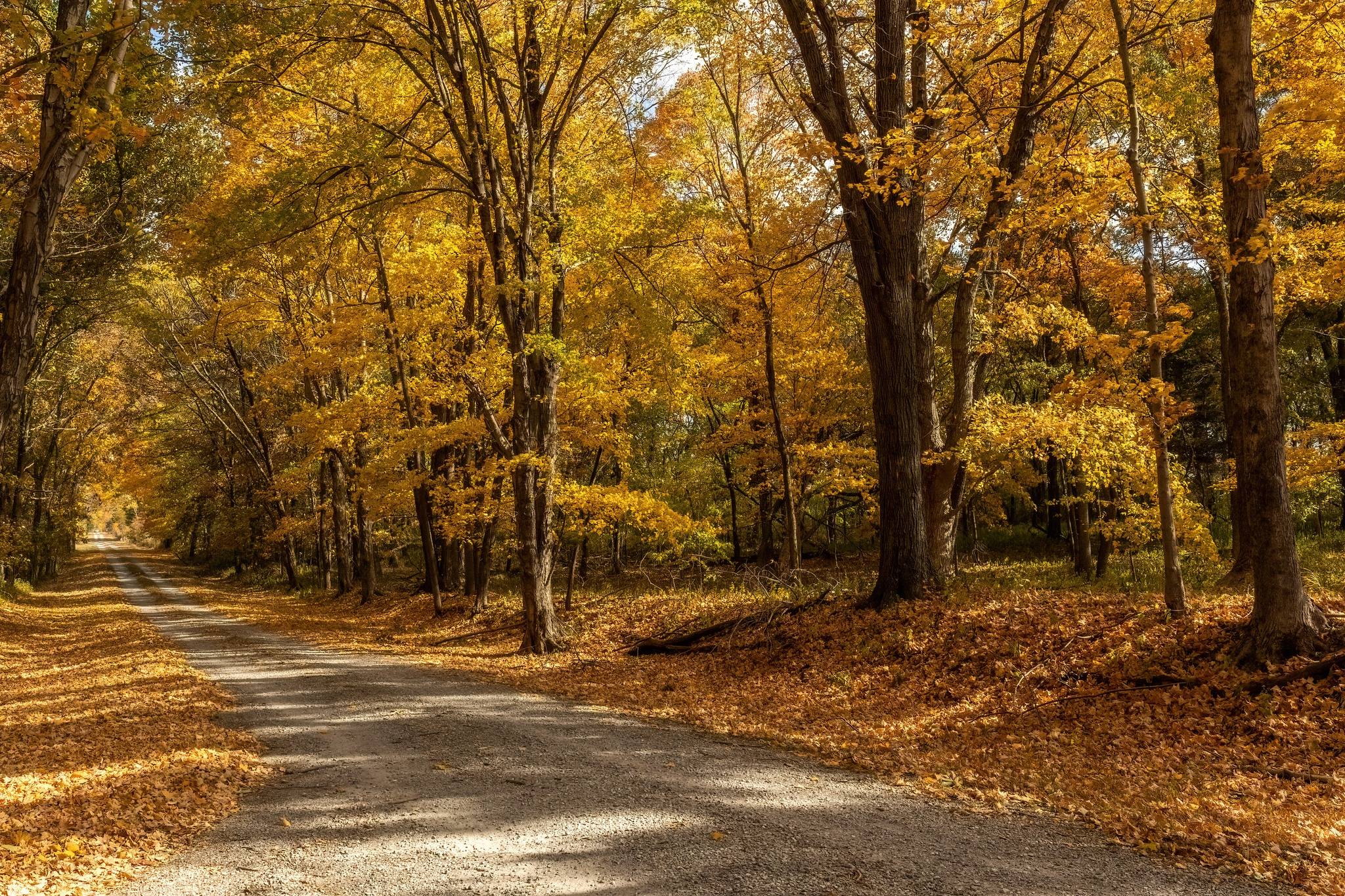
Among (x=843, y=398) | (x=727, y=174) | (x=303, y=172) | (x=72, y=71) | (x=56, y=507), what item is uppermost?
(x=727, y=174)

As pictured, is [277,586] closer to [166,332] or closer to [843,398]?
[166,332]

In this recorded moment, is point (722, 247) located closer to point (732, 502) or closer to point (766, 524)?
point (766, 524)

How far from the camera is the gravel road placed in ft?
14.0

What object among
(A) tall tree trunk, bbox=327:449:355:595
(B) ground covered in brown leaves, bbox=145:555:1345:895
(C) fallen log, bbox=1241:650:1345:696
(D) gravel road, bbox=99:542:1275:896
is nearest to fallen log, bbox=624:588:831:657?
(B) ground covered in brown leaves, bbox=145:555:1345:895

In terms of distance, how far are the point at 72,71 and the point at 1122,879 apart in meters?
9.97

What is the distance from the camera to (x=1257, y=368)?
737cm

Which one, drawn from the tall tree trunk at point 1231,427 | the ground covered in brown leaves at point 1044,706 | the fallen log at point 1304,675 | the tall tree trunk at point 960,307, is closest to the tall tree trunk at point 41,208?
the ground covered in brown leaves at point 1044,706

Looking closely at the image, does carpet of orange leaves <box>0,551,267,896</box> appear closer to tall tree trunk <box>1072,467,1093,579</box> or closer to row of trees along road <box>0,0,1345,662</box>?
row of trees along road <box>0,0,1345,662</box>

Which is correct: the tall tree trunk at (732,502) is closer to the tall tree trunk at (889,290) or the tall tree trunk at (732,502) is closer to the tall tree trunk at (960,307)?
the tall tree trunk at (960,307)

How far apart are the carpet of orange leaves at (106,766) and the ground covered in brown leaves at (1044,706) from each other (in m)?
4.18

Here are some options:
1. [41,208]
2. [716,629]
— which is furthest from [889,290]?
[41,208]

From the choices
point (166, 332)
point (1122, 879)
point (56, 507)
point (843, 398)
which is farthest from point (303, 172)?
point (56, 507)

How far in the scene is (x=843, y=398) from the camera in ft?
74.8

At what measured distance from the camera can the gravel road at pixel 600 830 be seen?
4.27m
